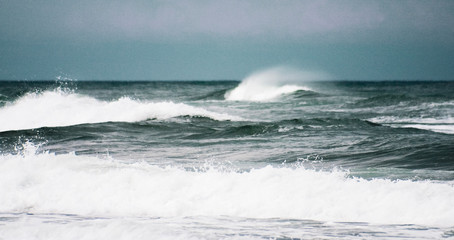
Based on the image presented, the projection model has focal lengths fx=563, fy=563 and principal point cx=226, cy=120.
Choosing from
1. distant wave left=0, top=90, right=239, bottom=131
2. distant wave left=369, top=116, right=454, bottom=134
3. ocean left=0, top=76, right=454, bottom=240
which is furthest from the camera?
distant wave left=0, top=90, right=239, bottom=131

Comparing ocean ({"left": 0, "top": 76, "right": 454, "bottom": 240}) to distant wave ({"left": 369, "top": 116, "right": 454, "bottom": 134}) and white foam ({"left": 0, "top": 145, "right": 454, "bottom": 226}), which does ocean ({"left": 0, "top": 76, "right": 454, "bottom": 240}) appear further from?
distant wave ({"left": 369, "top": 116, "right": 454, "bottom": 134})

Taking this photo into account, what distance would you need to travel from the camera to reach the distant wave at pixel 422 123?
19.3 metres

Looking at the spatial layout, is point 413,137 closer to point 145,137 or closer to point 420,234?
point 145,137

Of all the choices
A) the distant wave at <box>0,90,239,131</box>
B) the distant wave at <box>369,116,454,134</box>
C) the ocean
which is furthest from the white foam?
the distant wave at <box>0,90,239,131</box>

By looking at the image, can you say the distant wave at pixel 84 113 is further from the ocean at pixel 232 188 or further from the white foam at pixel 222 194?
the white foam at pixel 222 194

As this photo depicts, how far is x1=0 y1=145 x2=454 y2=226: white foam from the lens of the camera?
7395mm

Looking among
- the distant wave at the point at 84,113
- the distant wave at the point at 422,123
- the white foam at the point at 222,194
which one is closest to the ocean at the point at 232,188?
the white foam at the point at 222,194

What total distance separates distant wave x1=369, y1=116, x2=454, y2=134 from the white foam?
11232 millimetres

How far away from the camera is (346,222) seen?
708 cm

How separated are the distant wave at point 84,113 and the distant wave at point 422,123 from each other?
20.5 feet

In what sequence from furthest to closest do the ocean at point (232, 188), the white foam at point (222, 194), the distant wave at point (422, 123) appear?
the distant wave at point (422, 123)
the white foam at point (222, 194)
the ocean at point (232, 188)

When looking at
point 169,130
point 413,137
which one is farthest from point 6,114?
point 413,137

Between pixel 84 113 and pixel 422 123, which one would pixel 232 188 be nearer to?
pixel 422 123

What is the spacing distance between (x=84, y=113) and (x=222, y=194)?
16.4 meters
